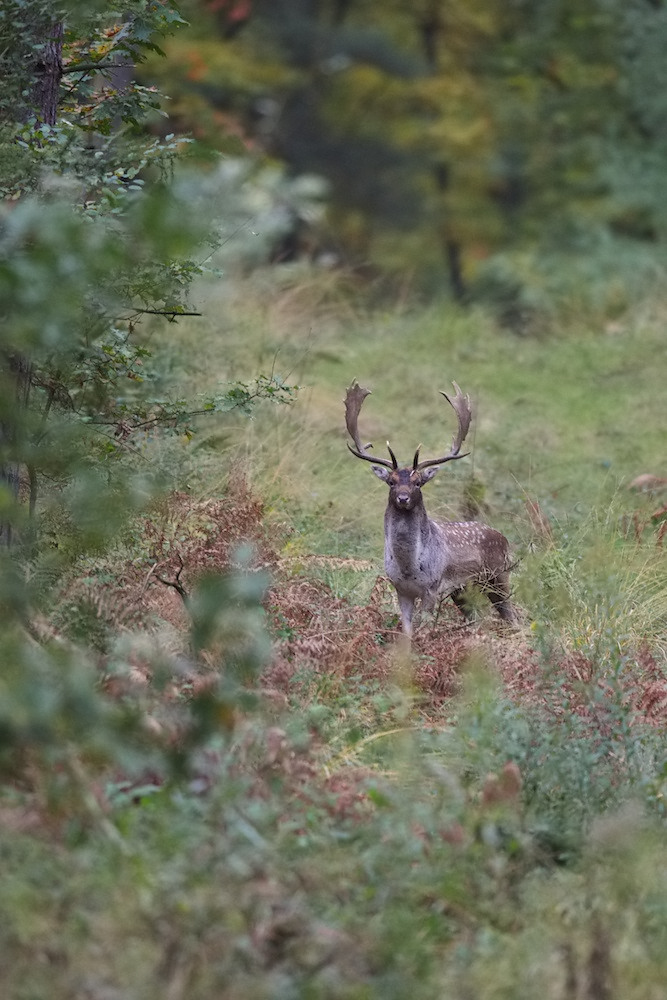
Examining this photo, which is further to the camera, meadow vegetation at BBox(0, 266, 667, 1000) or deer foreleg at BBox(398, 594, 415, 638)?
deer foreleg at BBox(398, 594, 415, 638)

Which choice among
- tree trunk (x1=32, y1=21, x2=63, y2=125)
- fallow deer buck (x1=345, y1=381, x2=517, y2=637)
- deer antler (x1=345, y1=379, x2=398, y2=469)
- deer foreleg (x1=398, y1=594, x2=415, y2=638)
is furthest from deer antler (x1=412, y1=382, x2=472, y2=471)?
tree trunk (x1=32, y1=21, x2=63, y2=125)

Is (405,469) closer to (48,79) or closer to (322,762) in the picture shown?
(322,762)

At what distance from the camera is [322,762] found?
6523 mm

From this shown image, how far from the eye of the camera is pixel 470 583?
29.4 feet

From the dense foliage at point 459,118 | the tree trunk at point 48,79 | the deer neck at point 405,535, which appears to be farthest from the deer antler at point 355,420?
the dense foliage at point 459,118

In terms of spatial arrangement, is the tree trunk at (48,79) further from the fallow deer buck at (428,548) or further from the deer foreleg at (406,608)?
the deer foreleg at (406,608)

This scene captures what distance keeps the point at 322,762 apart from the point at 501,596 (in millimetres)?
2849

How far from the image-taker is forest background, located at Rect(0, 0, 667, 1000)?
464 cm

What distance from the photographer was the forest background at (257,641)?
15.2 ft

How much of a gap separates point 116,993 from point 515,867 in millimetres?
1721

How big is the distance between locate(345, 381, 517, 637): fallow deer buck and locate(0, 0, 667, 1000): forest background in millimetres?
233

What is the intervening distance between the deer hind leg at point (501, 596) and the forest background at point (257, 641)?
4.3 inches

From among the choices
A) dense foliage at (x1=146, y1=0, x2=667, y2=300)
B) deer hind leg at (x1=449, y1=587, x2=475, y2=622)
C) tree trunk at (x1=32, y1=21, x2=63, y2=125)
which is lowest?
dense foliage at (x1=146, y1=0, x2=667, y2=300)

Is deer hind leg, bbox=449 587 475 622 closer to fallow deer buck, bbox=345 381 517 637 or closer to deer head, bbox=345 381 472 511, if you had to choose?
fallow deer buck, bbox=345 381 517 637
